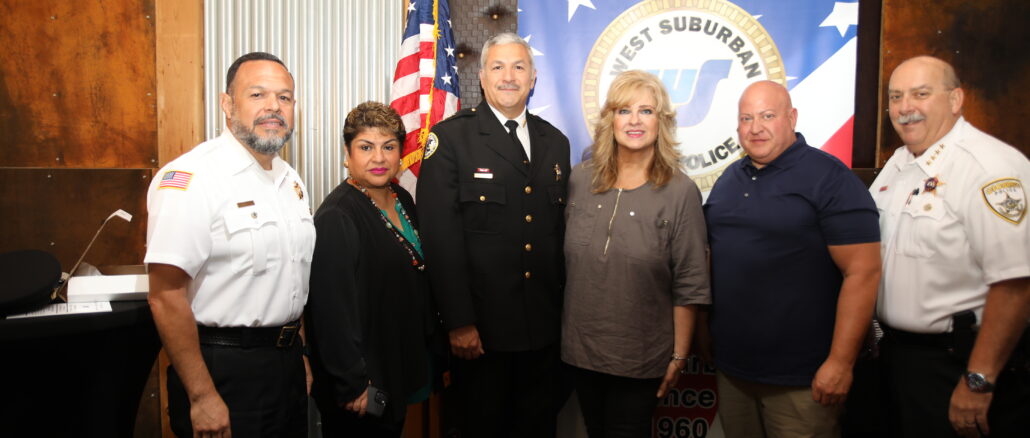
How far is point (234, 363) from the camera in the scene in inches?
63.1

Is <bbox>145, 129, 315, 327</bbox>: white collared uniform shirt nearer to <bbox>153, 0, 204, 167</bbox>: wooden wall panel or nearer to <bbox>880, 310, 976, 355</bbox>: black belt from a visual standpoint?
<bbox>153, 0, 204, 167</bbox>: wooden wall panel

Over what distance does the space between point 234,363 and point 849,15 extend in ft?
10.6

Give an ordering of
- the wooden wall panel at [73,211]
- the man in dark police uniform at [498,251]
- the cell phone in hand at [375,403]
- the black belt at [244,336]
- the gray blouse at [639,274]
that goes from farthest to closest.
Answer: the wooden wall panel at [73,211]
the man in dark police uniform at [498,251]
the gray blouse at [639,274]
the cell phone in hand at [375,403]
the black belt at [244,336]

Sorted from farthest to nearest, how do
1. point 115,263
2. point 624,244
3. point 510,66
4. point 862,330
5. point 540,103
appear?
point 540,103
point 115,263
point 510,66
point 624,244
point 862,330

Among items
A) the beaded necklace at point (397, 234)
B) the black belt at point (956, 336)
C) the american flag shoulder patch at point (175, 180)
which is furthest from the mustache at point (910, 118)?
the american flag shoulder patch at point (175, 180)

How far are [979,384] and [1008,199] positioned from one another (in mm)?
618

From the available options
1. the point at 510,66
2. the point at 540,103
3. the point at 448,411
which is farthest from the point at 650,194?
the point at 448,411

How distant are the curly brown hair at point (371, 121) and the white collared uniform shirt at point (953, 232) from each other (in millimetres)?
1901

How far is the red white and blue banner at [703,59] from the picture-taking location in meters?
2.92

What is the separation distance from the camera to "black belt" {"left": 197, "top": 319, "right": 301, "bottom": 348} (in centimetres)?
161

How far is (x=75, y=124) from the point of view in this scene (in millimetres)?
2789

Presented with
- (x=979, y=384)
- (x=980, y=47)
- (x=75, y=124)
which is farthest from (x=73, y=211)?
(x=980, y=47)

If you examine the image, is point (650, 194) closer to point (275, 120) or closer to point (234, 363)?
point (275, 120)

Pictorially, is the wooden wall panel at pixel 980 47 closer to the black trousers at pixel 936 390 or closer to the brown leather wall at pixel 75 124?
the black trousers at pixel 936 390
